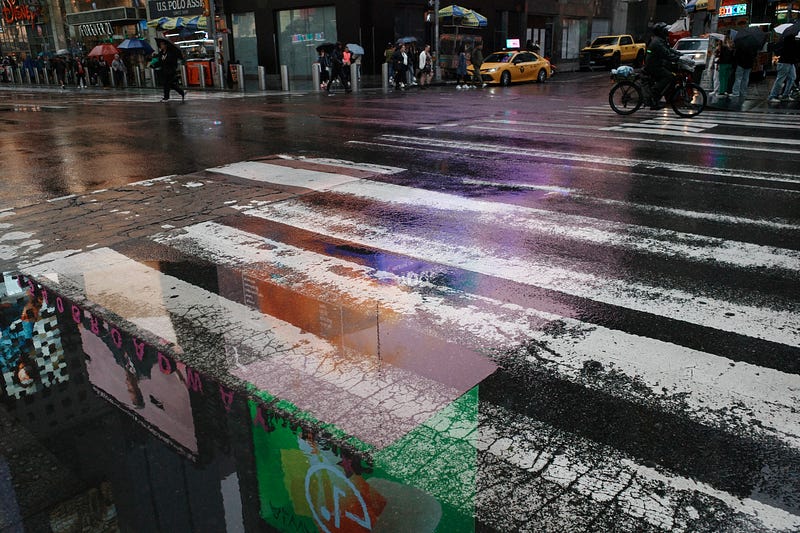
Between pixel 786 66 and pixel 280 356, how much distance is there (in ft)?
60.1

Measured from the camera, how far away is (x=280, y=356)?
3584 mm

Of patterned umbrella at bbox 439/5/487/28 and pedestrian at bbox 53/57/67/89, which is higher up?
patterned umbrella at bbox 439/5/487/28

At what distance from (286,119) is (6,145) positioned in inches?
244

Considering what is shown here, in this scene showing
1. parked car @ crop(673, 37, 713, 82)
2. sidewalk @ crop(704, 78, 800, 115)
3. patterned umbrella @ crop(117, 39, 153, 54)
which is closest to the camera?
sidewalk @ crop(704, 78, 800, 115)

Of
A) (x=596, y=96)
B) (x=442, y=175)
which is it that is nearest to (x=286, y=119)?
(x=442, y=175)

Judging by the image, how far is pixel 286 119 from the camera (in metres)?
16.1

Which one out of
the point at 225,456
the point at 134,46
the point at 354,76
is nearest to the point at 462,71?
the point at 354,76

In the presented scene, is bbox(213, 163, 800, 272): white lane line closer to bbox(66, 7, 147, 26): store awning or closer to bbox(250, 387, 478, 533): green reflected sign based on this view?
bbox(250, 387, 478, 533): green reflected sign

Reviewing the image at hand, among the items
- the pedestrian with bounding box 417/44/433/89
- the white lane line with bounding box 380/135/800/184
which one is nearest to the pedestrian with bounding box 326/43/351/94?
the pedestrian with bounding box 417/44/433/89

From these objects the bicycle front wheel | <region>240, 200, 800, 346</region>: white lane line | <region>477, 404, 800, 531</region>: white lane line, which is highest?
Answer: the bicycle front wheel

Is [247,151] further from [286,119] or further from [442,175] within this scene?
[286,119]

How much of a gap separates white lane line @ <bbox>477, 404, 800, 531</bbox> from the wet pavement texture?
0.01 m

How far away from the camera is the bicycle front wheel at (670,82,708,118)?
1439 cm

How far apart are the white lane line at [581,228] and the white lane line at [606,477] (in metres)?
3.00
